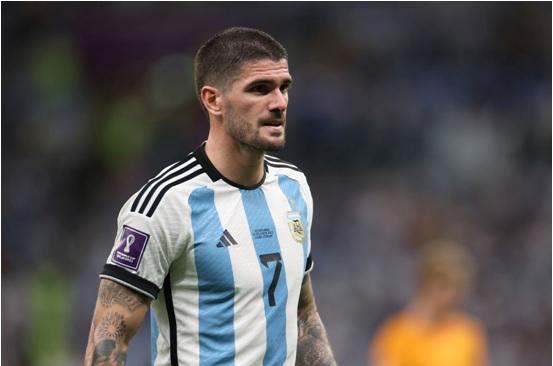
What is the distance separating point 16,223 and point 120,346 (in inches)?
333

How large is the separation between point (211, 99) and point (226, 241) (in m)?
0.54

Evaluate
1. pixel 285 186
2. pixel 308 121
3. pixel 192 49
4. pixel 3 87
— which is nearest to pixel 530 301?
pixel 308 121

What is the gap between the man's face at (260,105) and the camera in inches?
165

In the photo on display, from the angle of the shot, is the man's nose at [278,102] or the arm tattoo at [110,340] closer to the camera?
the arm tattoo at [110,340]

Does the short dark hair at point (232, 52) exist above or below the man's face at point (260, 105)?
above

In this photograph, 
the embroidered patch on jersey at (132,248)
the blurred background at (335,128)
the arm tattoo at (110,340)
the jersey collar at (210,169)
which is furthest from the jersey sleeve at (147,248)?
the blurred background at (335,128)

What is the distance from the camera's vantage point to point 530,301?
11195 millimetres

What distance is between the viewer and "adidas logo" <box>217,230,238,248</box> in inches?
163

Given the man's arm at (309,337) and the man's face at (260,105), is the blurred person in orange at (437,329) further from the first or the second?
the man's face at (260,105)

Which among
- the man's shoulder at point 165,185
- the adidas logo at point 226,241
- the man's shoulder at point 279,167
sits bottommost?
the adidas logo at point 226,241

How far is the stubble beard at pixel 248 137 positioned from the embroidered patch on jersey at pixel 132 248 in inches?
20.3

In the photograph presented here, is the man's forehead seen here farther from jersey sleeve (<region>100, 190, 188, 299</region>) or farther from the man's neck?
jersey sleeve (<region>100, 190, 188, 299</region>)

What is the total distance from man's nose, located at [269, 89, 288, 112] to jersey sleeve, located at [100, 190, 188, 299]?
493mm

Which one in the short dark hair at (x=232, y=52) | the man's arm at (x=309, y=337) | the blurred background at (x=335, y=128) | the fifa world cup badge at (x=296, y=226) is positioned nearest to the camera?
the short dark hair at (x=232, y=52)
